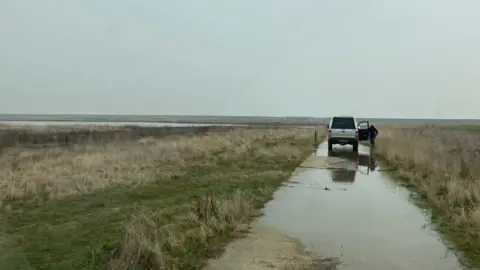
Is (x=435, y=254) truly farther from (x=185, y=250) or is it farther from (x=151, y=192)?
(x=151, y=192)

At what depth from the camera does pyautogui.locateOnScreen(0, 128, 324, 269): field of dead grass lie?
6.77 meters

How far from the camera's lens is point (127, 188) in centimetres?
1427

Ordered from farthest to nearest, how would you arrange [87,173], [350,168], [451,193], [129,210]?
[350,168] → [87,173] → [451,193] → [129,210]

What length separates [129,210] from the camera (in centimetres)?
1062

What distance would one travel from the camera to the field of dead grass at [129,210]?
22.2 ft

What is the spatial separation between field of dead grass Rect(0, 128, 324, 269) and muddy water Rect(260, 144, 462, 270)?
93 cm

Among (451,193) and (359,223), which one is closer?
(359,223)

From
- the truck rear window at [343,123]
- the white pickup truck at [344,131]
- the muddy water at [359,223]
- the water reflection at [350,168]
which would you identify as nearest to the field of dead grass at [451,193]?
the muddy water at [359,223]

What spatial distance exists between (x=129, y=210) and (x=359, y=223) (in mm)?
5024

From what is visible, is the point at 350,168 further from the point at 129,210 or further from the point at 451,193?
the point at 129,210

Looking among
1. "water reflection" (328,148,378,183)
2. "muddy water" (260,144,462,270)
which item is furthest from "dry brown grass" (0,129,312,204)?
"muddy water" (260,144,462,270)

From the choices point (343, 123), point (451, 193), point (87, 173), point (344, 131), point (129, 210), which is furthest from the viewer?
point (343, 123)

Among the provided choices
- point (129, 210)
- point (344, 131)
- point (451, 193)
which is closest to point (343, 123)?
point (344, 131)

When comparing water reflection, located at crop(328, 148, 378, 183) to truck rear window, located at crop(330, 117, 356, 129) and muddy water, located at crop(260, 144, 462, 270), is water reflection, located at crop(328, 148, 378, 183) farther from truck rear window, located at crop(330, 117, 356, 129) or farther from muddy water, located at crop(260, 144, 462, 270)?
truck rear window, located at crop(330, 117, 356, 129)
